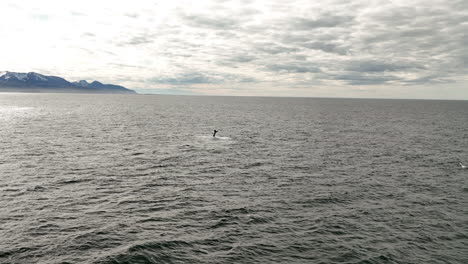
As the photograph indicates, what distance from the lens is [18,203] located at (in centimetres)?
3622

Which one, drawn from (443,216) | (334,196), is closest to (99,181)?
(334,196)

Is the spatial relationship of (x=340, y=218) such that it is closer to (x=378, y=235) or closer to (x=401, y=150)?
(x=378, y=235)

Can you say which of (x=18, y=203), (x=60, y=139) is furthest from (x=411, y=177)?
(x=60, y=139)

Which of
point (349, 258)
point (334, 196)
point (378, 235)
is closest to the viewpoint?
point (349, 258)

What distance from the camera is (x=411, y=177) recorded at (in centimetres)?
5041

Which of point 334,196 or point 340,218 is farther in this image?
point 334,196

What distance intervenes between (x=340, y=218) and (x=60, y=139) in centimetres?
7087

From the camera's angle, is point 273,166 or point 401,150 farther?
point 401,150

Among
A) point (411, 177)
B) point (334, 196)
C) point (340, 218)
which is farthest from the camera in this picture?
point (411, 177)

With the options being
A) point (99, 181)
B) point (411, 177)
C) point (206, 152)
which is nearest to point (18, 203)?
point (99, 181)

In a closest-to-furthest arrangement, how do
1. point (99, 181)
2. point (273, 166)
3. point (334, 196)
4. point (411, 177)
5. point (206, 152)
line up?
point (334, 196)
point (99, 181)
point (411, 177)
point (273, 166)
point (206, 152)

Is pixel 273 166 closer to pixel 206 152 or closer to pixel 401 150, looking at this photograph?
pixel 206 152

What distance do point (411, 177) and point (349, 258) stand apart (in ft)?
100

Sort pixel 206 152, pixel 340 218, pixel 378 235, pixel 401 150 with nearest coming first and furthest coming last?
pixel 378 235 → pixel 340 218 → pixel 206 152 → pixel 401 150
